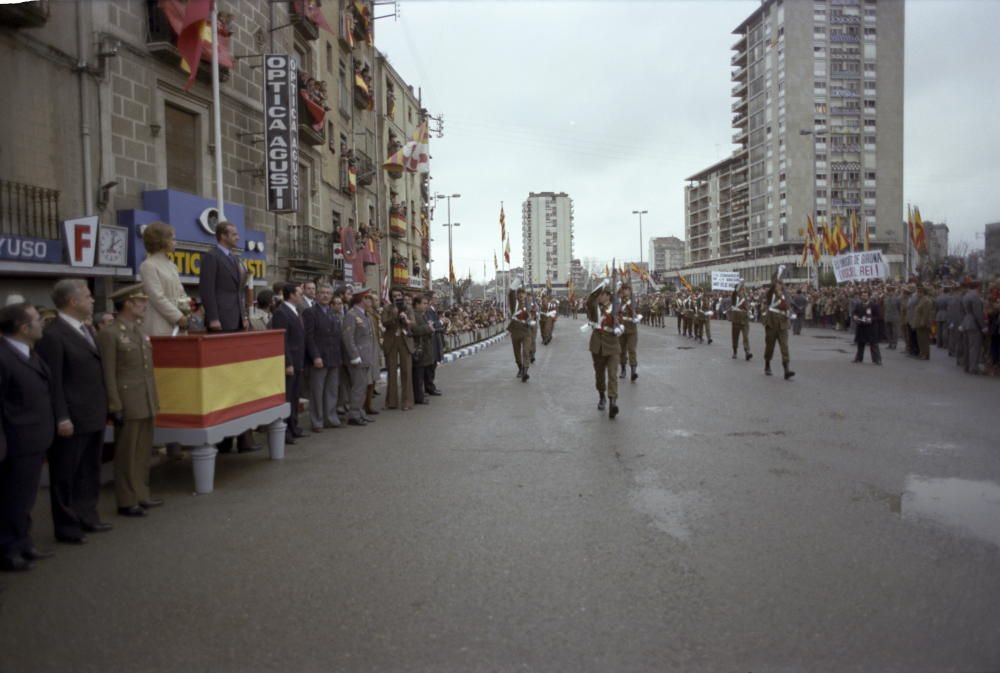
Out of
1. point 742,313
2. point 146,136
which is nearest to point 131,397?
point 146,136

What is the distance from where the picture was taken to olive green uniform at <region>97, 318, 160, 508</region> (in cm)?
583

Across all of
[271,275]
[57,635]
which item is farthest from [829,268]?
[57,635]

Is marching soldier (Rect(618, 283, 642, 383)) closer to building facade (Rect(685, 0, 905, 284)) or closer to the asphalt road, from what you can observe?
the asphalt road

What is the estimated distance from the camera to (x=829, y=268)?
81562 millimetres

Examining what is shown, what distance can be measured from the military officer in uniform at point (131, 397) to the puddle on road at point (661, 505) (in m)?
4.01

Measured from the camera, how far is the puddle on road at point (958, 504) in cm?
519

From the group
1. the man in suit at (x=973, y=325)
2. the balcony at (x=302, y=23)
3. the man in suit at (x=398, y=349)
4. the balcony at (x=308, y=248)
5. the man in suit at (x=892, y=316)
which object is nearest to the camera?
the man in suit at (x=398, y=349)

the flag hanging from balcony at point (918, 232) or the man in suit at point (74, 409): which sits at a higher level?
the flag hanging from balcony at point (918, 232)

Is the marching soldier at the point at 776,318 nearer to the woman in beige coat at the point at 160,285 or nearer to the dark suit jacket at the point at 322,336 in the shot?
the dark suit jacket at the point at 322,336

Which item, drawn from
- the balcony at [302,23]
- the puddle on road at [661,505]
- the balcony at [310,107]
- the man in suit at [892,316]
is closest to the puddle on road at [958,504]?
the puddle on road at [661,505]

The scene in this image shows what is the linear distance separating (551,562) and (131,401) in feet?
12.0

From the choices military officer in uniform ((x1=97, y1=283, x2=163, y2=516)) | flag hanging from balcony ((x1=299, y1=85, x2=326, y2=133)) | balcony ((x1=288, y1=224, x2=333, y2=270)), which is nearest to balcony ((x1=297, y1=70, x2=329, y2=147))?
flag hanging from balcony ((x1=299, y1=85, x2=326, y2=133))

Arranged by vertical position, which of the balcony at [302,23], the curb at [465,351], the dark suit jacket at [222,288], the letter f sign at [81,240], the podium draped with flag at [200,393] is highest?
the balcony at [302,23]

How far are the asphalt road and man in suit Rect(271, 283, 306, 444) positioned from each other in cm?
62
